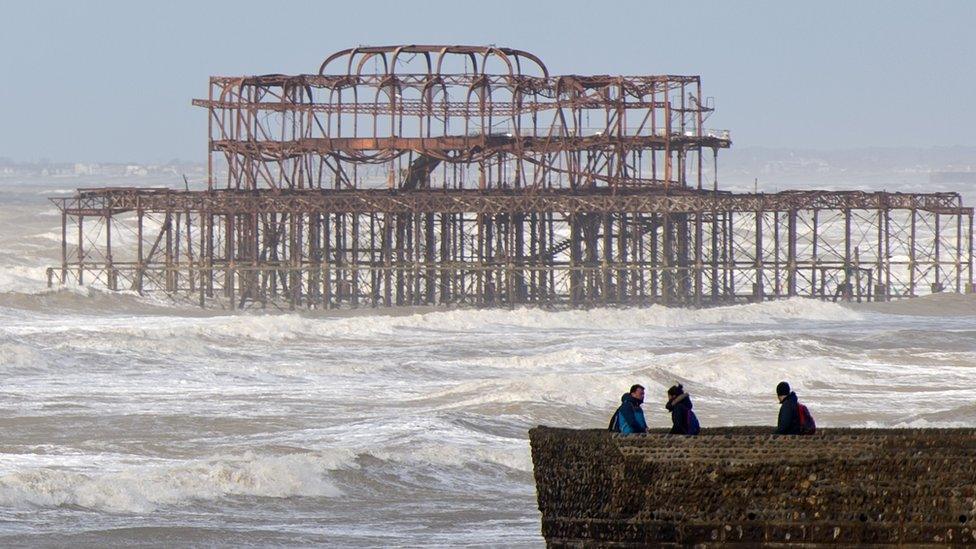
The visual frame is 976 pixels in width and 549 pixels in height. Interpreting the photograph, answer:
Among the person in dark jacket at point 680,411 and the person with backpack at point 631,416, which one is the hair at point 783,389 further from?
the person with backpack at point 631,416

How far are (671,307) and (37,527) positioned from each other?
47.2 m

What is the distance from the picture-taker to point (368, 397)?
128 feet

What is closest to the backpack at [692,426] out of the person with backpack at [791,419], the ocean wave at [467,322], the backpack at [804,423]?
the person with backpack at [791,419]

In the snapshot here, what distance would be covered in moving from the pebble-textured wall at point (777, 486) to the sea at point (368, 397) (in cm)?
530

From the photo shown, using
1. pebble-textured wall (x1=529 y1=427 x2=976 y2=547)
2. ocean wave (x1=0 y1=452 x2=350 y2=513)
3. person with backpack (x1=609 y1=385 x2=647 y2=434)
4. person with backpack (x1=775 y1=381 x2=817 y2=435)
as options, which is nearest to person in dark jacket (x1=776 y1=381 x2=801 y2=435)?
person with backpack (x1=775 y1=381 x2=817 y2=435)

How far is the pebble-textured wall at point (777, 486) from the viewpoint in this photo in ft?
51.9

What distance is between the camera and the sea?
80.5ft

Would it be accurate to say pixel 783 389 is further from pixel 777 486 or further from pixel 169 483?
pixel 169 483

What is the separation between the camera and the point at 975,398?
39.3 meters

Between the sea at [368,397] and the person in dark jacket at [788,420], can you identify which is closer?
the person in dark jacket at [788,420]

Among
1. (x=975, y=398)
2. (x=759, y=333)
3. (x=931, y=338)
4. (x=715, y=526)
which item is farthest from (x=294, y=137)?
(x=715, y=526)

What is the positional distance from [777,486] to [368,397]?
23.4m

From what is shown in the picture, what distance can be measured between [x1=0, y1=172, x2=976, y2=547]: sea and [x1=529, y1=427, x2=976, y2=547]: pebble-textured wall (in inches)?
209

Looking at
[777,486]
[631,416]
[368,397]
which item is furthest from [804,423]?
[368,397]
